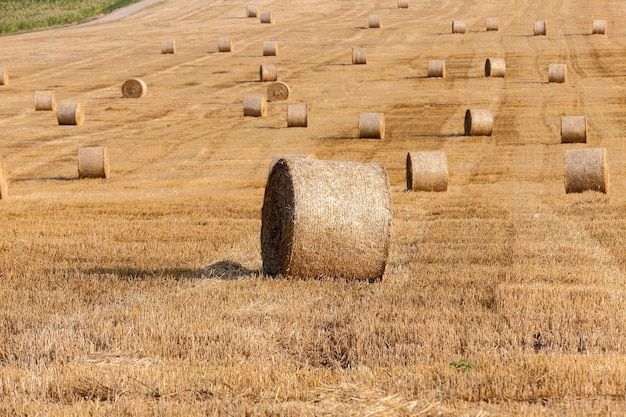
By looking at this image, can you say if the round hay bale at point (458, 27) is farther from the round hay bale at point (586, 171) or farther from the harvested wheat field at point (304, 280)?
the round hay bale at point (586, 171)

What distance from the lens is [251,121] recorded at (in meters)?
35.7

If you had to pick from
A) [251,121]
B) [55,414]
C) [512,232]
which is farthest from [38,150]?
[55,414]

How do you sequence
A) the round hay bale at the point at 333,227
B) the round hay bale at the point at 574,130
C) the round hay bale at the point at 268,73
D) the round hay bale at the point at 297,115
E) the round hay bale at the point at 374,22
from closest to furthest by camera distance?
1. the round hay bale at the point at 333,227
2. the round hay bale at the point at 574,130
3. the round hay bale at the point at 297,115
4. the round hay bale at the point at 268,73
5. the round hay bale at the point at 374,22

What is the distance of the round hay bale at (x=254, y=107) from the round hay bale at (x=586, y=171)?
17.8m

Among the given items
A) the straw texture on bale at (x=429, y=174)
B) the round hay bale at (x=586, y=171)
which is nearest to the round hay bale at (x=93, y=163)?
the straw texture on bale at (x=429, y=174)

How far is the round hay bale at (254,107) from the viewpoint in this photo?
36369 millimetres

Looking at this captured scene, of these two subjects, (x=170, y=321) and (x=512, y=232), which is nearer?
(x=170, y=321)

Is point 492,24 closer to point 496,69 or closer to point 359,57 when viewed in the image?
point 359,57

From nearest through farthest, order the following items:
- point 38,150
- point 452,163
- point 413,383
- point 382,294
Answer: point 413,383, point 382,294, point 452,163, point 38,150

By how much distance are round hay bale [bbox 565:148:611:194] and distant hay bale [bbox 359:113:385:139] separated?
1162 centimetres

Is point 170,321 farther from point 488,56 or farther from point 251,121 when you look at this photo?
point 488,56

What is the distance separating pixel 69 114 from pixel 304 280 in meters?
25.7

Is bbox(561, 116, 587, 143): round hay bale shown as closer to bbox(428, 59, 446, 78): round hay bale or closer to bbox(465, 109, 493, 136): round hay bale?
bbox(465, 109, 493, 136): round hay bale

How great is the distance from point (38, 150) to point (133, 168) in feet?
14.8
